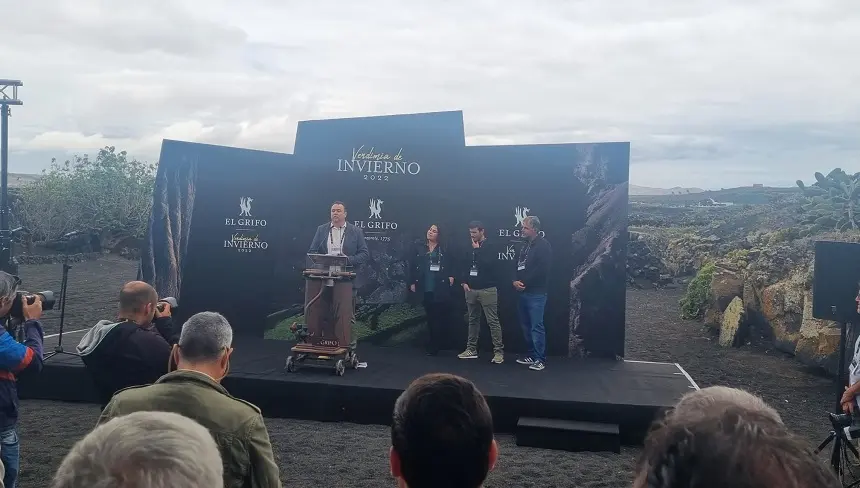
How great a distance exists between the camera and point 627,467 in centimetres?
549

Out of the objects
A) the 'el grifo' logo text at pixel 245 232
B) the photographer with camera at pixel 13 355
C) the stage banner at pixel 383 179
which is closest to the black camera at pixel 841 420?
the photographer with camera at pixel 13 355

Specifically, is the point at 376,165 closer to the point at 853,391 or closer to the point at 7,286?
the point at 7,286

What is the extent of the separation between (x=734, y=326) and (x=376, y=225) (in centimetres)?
666

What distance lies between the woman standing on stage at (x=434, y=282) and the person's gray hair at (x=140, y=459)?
720 centimetres

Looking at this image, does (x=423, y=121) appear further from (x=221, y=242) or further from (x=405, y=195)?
(x=221, y=242)

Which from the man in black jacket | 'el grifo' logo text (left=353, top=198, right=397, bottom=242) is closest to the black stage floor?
the man in black jacket

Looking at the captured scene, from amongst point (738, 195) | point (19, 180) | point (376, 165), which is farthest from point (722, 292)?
point (19, 180)

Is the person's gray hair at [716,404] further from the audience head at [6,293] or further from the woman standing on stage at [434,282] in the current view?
the woman standing on stage at [434,282]

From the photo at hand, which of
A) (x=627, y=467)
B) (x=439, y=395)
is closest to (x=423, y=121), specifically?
(x=627, y=467)

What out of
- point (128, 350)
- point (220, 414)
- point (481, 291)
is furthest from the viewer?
point (481, 291)

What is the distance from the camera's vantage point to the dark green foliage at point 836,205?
13.0 m

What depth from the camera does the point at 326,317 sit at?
6.99 m

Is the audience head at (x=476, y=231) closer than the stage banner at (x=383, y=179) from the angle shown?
Yes

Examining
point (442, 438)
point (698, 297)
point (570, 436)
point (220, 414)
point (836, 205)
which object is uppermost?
point (836, 205)
